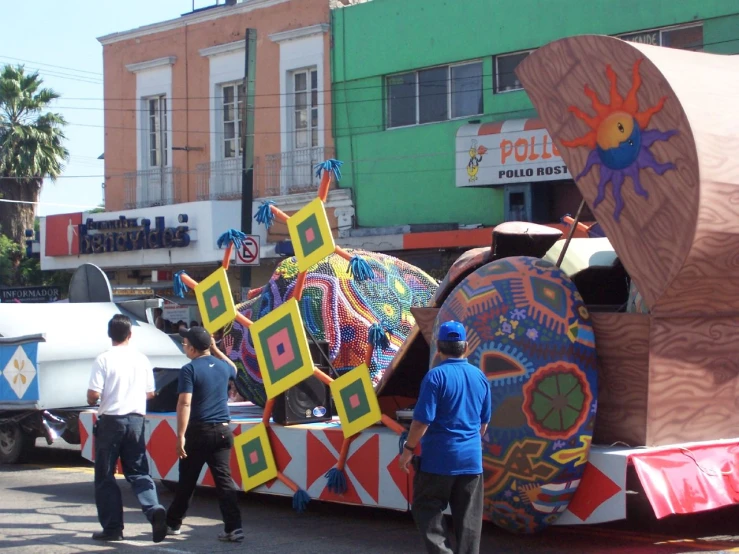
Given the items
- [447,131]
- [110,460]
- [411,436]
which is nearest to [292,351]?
[110,460]

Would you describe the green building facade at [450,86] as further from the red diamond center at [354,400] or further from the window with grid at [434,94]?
the red diamond center at [354,400]

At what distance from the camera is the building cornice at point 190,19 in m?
25.3

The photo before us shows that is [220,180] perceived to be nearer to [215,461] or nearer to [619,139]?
[215,461]

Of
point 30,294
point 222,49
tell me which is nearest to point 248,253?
point 30,294

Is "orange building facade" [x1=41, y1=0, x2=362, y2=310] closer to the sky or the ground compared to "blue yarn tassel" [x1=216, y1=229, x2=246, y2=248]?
closer to the sky

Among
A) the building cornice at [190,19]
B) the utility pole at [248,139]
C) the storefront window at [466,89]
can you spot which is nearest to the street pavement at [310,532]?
the utility pole at [248,139]

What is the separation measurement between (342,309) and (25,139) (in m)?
28.8

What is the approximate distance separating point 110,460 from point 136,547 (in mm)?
712

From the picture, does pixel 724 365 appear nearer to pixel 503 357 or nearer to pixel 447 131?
pixel 503 357

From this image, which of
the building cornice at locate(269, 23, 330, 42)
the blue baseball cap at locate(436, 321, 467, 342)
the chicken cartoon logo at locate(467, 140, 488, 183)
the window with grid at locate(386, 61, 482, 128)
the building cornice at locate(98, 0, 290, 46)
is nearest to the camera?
the blue baseball cap at locate(436, 321, 467, 342)

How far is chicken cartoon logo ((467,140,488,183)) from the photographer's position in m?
20.3

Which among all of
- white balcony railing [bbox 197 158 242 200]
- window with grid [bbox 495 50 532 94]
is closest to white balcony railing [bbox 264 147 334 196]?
white balcony railing [bbox 197 158 242 200]

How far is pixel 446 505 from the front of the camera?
660 cm

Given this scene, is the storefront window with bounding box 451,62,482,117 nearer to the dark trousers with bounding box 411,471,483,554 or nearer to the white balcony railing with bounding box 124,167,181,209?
the white balcony railing with bounding box 124,167,181,209
